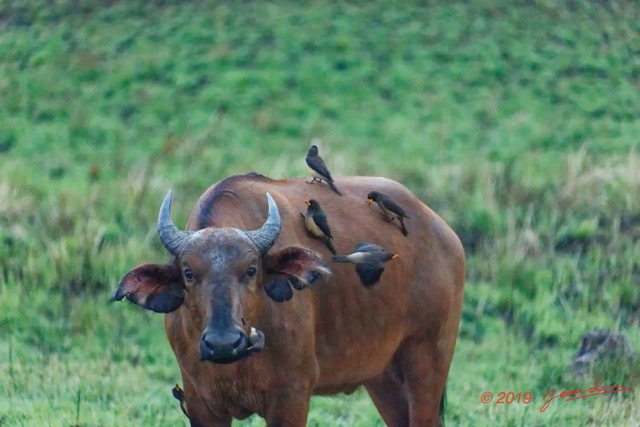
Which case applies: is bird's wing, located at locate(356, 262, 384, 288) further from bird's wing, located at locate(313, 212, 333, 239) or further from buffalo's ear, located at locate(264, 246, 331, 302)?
buffalo's ear, located at locate(264, 246, 331, 302)

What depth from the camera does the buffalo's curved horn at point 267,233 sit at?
657 centimetres

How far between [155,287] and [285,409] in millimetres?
1073

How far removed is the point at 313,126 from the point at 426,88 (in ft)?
12.2

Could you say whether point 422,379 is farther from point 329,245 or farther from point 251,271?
point 251,271

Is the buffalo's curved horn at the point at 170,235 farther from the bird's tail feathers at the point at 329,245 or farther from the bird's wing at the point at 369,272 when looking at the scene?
the bird's wing at the point at 369,272

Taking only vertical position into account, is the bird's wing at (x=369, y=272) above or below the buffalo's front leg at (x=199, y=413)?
above

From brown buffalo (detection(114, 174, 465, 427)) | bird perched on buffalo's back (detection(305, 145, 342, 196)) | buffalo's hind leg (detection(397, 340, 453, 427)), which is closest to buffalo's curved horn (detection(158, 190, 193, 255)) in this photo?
brown buffalo (detection(114, 174, 465, 427))

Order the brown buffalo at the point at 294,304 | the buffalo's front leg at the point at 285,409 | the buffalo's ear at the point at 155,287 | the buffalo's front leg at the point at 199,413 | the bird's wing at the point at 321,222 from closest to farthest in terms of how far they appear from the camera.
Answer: the brown buffalo at the point at 294,304, the buffalo's ear at the point at 155,287, the buffalo's front leg at the point at 285,409, the buffalo's front leg at the point at 199,413, the bird's wing at the point at 321,222

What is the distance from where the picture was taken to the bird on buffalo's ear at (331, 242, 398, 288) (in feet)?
24.6

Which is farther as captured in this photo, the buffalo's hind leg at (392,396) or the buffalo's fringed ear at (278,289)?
the buffalo's hind leg at (392,396)

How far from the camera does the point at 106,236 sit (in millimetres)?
14445

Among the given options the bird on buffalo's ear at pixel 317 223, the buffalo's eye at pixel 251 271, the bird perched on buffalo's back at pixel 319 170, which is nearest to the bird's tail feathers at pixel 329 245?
the bird on buffalo's ear at pixel 317 223

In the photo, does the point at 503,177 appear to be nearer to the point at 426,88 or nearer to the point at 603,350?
the point at 603,350

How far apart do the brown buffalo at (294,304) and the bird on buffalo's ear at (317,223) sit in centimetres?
5
